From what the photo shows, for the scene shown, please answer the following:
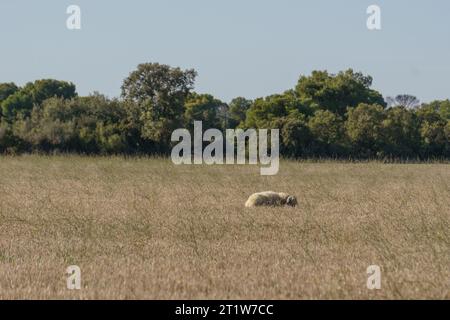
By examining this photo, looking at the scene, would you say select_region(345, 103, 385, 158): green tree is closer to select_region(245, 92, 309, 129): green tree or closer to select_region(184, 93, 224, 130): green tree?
select_region(245, 92, 309, 129): green tree

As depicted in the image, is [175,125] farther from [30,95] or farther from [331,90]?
[30,95]

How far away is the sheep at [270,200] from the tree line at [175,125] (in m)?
27.7

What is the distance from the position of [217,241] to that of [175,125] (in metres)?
36.9

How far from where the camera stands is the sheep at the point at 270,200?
16.2m

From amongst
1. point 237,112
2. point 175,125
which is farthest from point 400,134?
point 237,112

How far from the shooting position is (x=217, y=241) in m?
11.2

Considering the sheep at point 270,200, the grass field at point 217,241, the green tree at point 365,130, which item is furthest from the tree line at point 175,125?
the sheep at point 270,200

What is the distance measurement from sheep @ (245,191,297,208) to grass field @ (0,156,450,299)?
31 centimetres

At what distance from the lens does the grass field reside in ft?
26.3

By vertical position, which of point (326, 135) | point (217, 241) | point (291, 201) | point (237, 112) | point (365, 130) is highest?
point (217, 241)

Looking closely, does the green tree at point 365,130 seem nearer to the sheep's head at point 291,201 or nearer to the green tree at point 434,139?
the green tree at point 434,139

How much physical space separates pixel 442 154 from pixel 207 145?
1789 centimetres

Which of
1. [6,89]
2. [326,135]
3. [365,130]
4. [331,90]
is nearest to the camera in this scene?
[326,135]
